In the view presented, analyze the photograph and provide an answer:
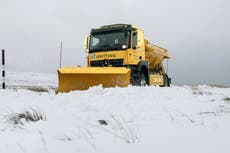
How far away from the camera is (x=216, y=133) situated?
8.90ft

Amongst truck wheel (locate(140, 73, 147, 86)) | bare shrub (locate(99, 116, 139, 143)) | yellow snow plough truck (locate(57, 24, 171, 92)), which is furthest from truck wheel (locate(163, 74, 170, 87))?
bare shrub (locate(99, 116, 139, 143))

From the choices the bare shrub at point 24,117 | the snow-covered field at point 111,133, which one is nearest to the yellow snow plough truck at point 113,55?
the snow-covered field at point 111,133

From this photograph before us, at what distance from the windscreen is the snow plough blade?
1994 millimetres

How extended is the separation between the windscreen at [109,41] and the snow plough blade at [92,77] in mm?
1994

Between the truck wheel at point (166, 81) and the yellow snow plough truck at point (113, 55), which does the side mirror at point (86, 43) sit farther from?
the truck wheel at point (166, 81)

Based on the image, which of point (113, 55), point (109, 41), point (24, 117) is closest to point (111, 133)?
point (24, 117)

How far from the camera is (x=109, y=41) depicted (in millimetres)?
12008

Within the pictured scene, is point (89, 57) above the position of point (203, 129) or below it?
above

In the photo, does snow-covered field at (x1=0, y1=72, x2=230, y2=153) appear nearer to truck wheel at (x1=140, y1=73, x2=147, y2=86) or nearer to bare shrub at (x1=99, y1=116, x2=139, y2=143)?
bare shrub at (x1=99, y1=116, x2=139, y2=143)

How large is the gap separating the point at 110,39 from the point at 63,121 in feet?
30.0

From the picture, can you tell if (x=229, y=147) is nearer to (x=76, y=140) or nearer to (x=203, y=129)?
(x=203, y=129)

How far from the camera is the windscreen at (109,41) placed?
38.7 ft

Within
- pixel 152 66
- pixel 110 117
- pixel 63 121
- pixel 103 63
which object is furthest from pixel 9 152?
pixel 152 66

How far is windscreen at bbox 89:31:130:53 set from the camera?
11.8m
